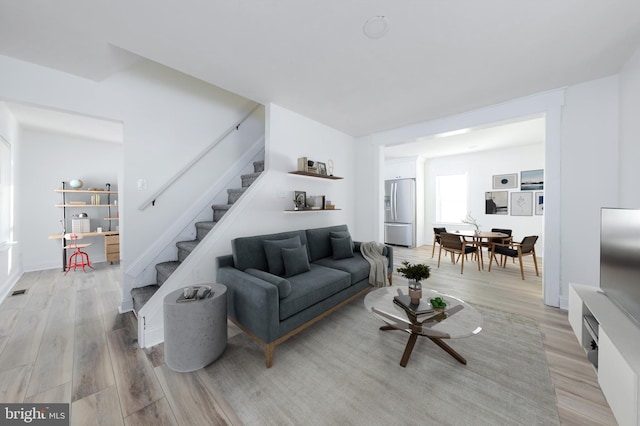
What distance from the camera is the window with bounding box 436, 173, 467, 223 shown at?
21.9ft

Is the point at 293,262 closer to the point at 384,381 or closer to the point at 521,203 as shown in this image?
the point at 384,381

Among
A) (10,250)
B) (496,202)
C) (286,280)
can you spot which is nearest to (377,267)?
(286,280)

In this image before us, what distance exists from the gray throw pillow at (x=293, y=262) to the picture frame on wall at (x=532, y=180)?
6.19 meters

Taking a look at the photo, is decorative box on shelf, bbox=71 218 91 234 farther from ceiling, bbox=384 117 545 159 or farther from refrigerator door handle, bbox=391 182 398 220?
refrigerator door handle, bbox=391 182 398 220

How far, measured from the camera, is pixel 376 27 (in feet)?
5.84

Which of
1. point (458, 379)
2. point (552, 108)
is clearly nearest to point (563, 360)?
point (458, 379)

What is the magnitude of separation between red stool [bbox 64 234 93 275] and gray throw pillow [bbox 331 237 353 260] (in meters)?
4.74

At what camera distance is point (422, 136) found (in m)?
3.90

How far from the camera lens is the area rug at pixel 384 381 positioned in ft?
4.63

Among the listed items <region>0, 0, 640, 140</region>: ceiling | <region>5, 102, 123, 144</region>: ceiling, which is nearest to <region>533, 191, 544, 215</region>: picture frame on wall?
<region>0, 0, 640, 140</region>: ceiling

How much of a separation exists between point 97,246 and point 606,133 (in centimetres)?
854

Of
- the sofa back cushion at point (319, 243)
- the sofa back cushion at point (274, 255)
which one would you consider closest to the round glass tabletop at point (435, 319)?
the sofa back cushion at point (274, 255)

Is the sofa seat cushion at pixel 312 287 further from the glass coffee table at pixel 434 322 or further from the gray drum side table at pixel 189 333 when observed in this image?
the gray drum side table at pixel 189 333

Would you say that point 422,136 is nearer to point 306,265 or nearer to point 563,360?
point 306,265
